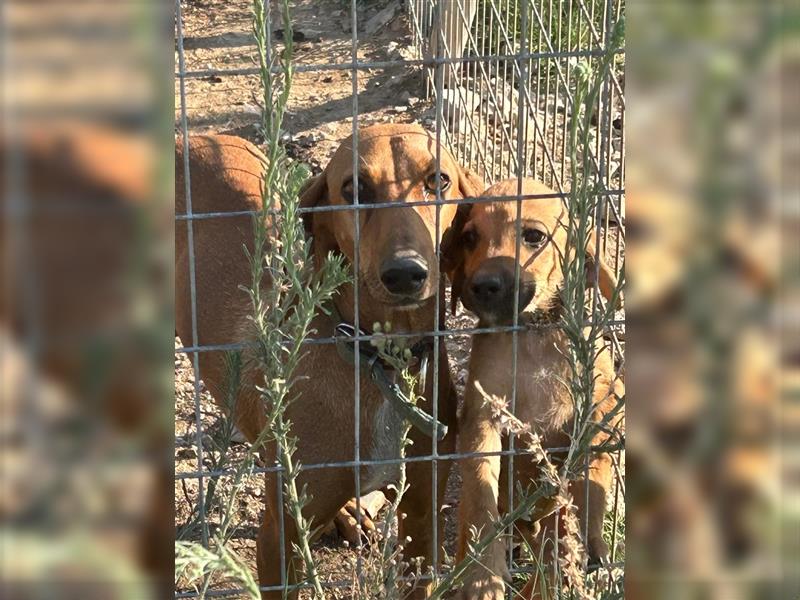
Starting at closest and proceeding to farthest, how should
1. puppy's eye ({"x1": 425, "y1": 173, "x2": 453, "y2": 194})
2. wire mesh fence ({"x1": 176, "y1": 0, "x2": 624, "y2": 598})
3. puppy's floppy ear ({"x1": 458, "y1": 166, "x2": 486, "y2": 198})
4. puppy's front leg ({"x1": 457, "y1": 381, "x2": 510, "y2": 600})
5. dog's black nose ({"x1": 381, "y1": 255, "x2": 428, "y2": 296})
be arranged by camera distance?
wire mesh fence ({"x1": 176, "y1": 0, "x2": 624, "y2": 598}) < puppy's front leg ({"x1": 457, "y1": 381, "x2": 510, "y2": 600}) < dog's black nose ({"x1": 381, "y1": 255, "x2": 428, "y2": 296}) < puppy's eye ({"x1": 425, "y1": 173, "x2": 453, "y2": 194}) < puppy's floppy ear ({"x1": 458, "y1": 166, "x2": 486, "y2": 198})

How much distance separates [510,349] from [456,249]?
349 mm

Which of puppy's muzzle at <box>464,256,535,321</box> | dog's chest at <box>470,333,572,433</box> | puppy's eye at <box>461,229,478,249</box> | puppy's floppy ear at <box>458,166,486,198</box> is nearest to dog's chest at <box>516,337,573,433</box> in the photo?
dog's chest at <box>470,333,572,433</box>

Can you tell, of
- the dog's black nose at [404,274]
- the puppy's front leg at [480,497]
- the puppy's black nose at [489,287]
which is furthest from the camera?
the puppy's black nose at [489,287]

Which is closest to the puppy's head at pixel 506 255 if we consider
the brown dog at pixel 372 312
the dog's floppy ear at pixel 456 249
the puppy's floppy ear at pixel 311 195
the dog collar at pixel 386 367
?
the dog's floppy ear at pixel 456 249

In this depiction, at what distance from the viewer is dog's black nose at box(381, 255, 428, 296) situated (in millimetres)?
2922

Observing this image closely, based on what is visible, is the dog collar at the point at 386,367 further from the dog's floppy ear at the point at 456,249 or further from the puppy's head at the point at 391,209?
the dog's floppy ear at the point at 456,249

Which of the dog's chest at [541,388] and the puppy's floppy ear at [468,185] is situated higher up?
the puppy's floppy ear at [468,185]

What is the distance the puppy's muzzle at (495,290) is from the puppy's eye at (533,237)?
0.15m

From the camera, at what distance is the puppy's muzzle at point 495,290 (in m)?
3.05

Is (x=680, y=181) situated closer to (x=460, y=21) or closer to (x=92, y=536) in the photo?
(x=92, y=536)

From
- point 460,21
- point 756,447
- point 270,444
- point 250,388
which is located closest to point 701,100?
point 756,447

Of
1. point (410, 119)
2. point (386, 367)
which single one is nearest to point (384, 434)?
point (386, 367)

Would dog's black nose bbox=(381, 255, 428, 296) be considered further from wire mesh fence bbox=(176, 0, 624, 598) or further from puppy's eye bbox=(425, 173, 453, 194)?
puppy's eye bbox=(425, 173, 453, 194)

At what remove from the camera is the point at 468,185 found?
333 cm
